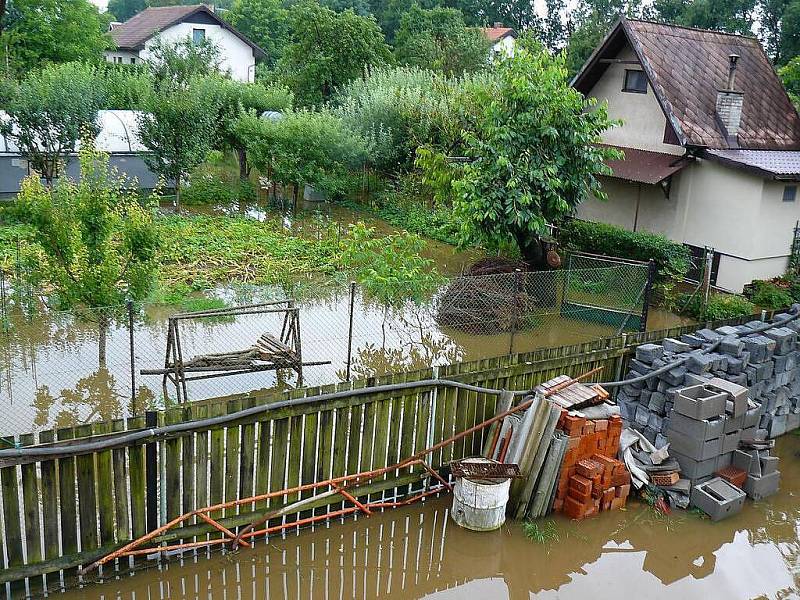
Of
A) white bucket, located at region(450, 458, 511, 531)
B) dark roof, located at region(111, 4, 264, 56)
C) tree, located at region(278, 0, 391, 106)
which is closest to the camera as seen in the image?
white bucket, located at region(450, 458, 511, 531)

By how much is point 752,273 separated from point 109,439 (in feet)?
48.1

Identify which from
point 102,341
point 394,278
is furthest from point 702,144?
point 102,341

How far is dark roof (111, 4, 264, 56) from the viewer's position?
163 feet

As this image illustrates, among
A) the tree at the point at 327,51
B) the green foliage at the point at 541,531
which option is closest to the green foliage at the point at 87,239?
the green foliage at the point at 541,531

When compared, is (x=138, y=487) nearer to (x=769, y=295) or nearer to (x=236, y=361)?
(x=236, y=361)

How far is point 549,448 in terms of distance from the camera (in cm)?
800

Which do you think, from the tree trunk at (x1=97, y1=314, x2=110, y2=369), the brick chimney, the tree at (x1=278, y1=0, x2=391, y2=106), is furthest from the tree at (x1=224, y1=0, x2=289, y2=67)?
the tree trunk at (x1=97, y1=314, x2=110, y2=369)

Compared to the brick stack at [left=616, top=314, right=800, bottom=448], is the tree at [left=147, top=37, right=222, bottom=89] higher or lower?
higher

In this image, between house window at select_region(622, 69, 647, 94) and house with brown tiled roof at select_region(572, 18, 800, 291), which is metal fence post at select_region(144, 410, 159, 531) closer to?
house with brown tiled roof at select_region(572, 18, 800, 291)

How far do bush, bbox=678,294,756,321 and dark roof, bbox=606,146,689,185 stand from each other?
A: 3.16 m

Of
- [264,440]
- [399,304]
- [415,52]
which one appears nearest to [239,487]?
[264,440]

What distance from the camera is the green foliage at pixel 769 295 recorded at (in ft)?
52.4

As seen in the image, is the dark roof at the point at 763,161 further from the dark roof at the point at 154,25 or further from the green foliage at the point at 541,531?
the dark roof at the point at 154,25

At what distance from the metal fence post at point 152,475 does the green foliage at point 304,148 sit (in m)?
16.4
